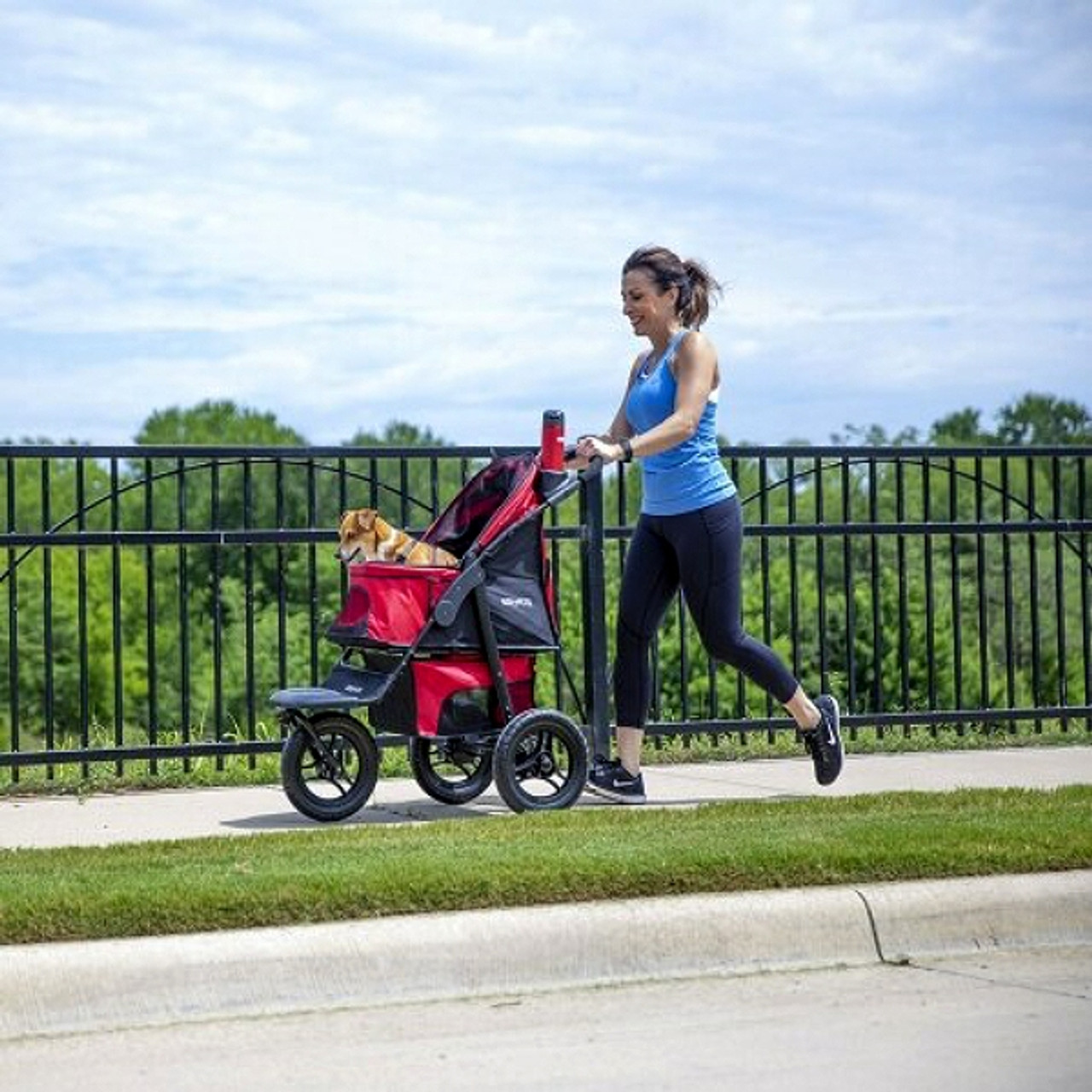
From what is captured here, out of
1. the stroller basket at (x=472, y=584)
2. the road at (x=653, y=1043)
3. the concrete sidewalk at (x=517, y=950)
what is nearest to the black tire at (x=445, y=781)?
the stroller basket at (x=472, y=584)

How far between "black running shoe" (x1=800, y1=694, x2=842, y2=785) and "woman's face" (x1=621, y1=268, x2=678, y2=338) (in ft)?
5.41

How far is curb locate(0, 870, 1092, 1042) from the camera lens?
5625 mm

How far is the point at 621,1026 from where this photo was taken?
5.52 m

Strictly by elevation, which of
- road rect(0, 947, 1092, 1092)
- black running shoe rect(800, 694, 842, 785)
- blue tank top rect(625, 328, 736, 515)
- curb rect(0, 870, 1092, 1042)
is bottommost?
road rect(0, 947, 1092, 1092)

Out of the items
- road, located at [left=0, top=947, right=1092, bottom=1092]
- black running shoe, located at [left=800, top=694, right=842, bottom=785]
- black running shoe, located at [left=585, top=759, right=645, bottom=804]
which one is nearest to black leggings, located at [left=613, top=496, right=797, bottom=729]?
black running shoe, located at [left=585, top=759, right=645, bottom=804]

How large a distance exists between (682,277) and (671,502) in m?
0.84

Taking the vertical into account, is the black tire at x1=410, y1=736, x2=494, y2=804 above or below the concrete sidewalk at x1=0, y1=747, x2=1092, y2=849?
above

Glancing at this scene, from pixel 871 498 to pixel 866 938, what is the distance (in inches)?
276

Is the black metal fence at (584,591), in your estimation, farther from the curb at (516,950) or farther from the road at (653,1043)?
the road at (653,1043)

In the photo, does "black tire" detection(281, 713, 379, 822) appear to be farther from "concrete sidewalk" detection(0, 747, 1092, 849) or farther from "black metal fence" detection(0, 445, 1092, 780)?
"black metal fence" detection(0, 445, 1092, 780)

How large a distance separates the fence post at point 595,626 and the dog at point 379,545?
779 millimetres

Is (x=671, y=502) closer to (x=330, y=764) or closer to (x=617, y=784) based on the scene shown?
(x=617, y=784)

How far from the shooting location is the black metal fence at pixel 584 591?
10.1 metres

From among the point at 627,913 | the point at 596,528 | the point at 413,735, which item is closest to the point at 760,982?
the point at 627,913
